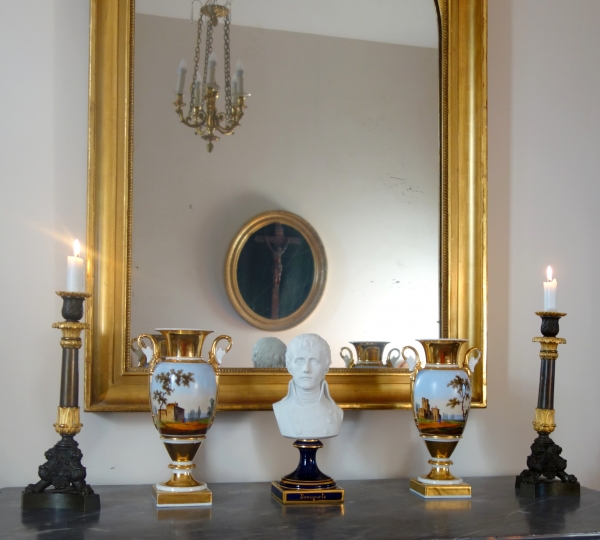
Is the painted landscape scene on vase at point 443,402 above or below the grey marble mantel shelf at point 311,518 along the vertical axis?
above

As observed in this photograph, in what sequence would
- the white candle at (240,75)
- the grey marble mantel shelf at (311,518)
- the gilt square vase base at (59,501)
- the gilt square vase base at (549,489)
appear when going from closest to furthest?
the grey marble mantel shelf at (311,518), the gilt square vase base at (59,501), the gilt square vase base at (549,489), the white candle at (240,75)

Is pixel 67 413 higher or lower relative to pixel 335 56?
lower

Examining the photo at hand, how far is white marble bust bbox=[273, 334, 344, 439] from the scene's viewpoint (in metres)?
1.70

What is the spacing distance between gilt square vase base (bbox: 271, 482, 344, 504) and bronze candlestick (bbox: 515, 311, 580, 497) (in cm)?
47

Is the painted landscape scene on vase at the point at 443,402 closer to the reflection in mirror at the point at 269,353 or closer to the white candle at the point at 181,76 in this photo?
the reflection in mirror at the point at 269,353

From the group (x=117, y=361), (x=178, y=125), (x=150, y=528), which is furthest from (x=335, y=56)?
(x=150, y=528)

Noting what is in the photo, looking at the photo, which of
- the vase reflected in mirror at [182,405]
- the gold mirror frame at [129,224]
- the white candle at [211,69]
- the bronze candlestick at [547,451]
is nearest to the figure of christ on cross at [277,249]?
the gold mirror frame at [129,224]

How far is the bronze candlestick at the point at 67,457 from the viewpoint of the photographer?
62.1 inches

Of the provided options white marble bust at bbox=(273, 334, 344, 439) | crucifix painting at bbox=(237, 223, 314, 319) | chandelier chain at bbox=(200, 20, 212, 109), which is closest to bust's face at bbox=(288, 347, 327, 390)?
white marble bust at bbox=(273, 334, 344, 439)

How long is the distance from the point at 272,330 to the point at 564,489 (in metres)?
0.79

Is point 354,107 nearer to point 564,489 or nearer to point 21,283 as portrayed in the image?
point 21,283

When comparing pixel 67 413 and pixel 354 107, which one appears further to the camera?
pixel 354 107

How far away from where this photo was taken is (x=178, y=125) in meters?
1.91

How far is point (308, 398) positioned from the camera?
5.64ft
